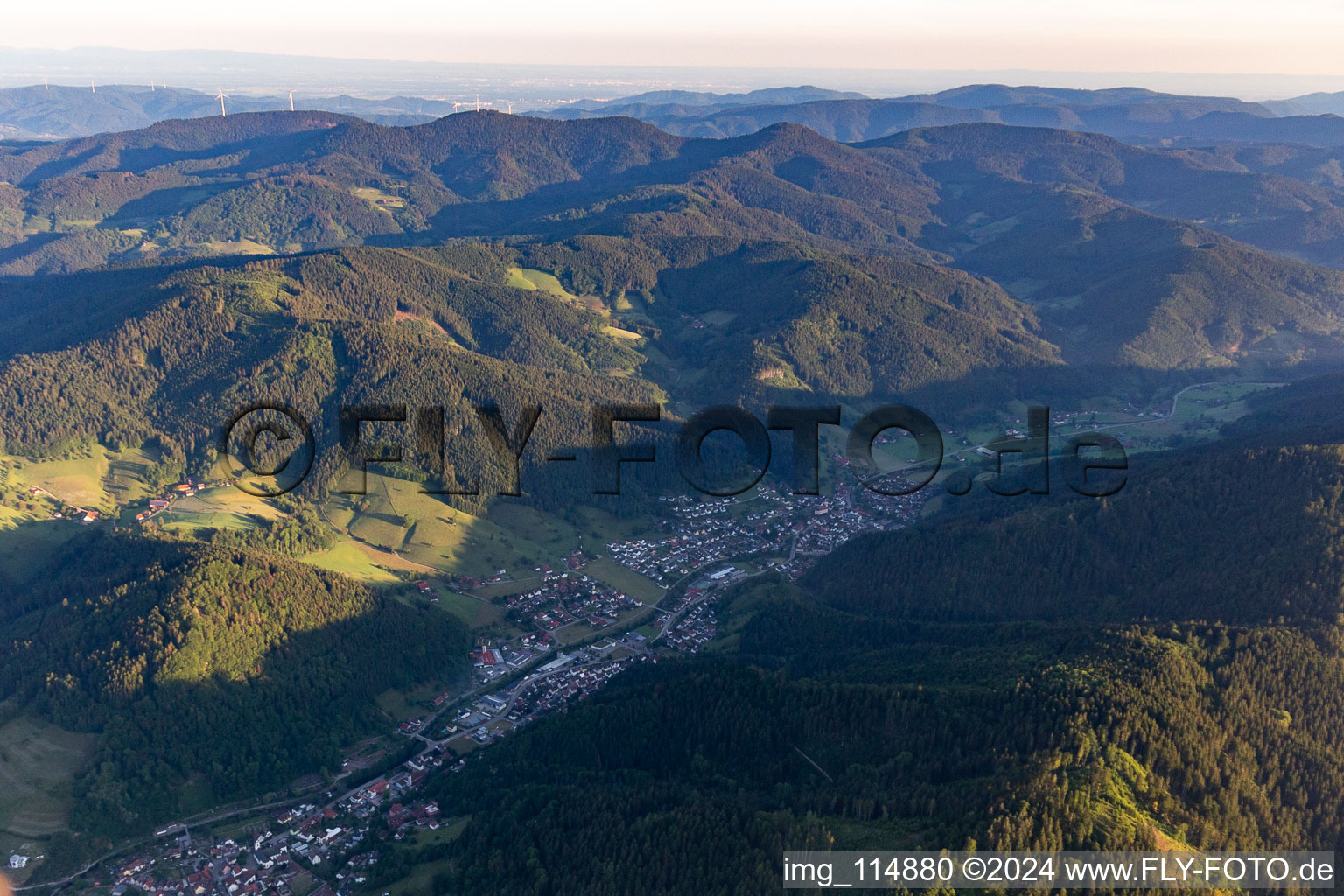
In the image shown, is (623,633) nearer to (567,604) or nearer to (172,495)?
(567,604)

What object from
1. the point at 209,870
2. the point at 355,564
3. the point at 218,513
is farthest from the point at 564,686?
the point at 218,513

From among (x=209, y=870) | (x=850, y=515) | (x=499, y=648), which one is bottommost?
(x=209, y=870)

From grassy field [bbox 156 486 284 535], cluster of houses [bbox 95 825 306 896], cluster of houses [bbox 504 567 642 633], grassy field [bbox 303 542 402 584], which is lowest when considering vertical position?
cluster of houses [bbox 95 825 306 896]

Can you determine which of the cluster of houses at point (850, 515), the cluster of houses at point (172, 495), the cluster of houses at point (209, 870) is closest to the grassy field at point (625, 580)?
the cluster of houses at point (850, 515)

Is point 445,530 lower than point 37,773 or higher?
higher

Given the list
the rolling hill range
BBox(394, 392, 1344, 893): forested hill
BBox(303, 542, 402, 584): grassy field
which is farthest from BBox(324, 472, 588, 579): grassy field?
BBox(394, 392, 1344, 893): forested hill

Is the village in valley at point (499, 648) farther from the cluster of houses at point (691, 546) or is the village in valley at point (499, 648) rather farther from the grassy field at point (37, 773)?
the grassy field at point (37, 773)

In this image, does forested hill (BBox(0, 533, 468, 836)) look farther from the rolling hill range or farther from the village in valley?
the village in valley

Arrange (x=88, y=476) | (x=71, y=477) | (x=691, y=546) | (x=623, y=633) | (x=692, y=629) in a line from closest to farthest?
(x=623, y=633) < (x=692, y=629) < (x=691, y=546) < (x=71, y=477) < (x=88, y=476)
